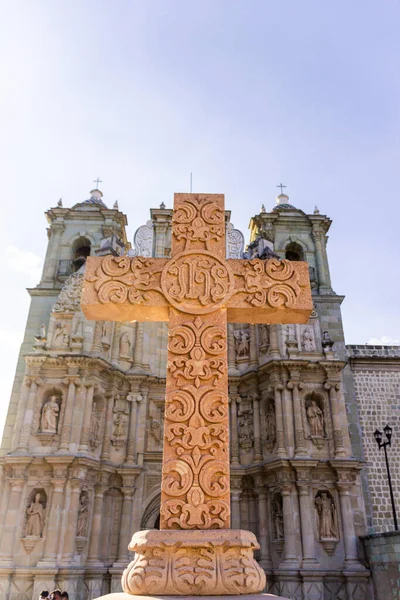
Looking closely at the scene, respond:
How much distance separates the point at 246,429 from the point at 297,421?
217 cm

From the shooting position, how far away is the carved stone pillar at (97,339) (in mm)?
16641

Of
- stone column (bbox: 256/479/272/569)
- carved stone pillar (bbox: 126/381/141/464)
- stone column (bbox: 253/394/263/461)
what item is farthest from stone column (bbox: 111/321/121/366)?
stone column (bbox: 256/479/272/569)

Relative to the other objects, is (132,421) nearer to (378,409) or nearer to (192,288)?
(378,409)

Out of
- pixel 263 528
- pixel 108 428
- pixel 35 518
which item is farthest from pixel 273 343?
pixel 35 518

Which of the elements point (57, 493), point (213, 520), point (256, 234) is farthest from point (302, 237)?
point (213, 520)

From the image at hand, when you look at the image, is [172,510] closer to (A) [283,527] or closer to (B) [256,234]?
(A) [283,527]

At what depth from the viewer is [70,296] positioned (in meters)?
17.8

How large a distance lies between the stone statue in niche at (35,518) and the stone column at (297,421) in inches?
320

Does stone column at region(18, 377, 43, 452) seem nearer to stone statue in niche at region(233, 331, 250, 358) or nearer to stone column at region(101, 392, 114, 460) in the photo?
stone column at region(101, 392, 114, 460)

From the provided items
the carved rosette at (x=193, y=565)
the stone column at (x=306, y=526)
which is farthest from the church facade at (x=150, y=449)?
the carved rosette at (x=193, y=565)

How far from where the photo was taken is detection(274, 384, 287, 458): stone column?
14.9 m

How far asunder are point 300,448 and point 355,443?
2.73 metres

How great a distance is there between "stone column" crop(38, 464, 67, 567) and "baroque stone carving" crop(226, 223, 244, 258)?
1049 centimetres

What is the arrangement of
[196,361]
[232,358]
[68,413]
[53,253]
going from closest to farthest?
[196,361] → [68,413] → [232,358] → [53,253]
